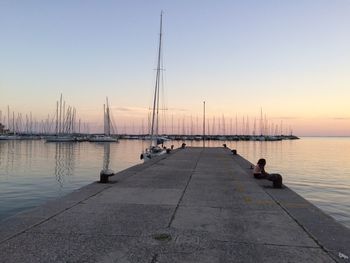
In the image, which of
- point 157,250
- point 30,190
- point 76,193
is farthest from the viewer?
point 30,190

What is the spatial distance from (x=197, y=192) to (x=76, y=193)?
423 cm

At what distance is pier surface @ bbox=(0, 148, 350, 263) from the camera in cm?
692

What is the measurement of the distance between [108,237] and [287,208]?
225 inches

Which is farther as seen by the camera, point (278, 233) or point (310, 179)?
point (310, 179)

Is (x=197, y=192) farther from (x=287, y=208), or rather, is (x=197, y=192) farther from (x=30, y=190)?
(x=30, y=190)

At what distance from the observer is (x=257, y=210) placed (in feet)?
36.5

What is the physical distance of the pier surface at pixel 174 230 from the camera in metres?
6.92

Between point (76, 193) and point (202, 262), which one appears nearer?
point (202, 262)

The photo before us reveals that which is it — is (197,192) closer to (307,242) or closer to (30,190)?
(307,242)

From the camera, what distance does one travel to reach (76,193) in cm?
1369

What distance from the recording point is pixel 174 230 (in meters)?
8.59

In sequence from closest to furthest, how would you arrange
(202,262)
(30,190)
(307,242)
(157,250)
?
1. (202,262)
2. (157,250)
3. (307,242)
4. (30,190)

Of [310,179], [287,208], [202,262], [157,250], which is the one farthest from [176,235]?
[310,179]

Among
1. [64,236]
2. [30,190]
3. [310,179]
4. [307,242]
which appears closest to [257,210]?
[307,242]
